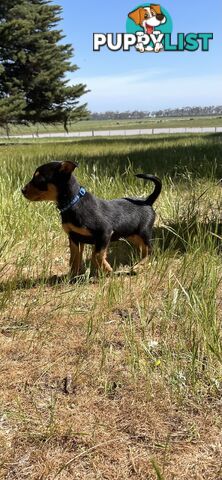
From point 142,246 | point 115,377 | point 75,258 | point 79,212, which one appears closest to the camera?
point 115,377

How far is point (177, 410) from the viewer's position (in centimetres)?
189

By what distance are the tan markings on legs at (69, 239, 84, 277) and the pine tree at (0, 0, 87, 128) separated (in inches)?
805

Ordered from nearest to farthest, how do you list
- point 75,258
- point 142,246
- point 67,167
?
point 67,167
point 75,258
point 142,246

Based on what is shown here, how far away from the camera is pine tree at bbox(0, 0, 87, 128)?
23.7 meters

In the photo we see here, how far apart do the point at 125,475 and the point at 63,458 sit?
219 mm

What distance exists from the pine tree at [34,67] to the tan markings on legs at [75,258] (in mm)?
20437

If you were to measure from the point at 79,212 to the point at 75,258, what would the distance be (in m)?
0.42

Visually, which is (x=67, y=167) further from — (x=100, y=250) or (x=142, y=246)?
(x=142, y=246)

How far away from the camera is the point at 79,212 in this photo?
3.16 meters

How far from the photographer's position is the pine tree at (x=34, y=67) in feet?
77.9

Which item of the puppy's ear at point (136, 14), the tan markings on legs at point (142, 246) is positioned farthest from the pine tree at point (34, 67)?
the tan markings on legs at point (142, 246)

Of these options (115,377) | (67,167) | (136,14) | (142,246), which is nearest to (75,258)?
(142,246)

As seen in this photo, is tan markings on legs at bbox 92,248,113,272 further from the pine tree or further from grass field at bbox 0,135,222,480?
the pine tree

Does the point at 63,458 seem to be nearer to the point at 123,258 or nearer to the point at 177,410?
the point at 177,410
